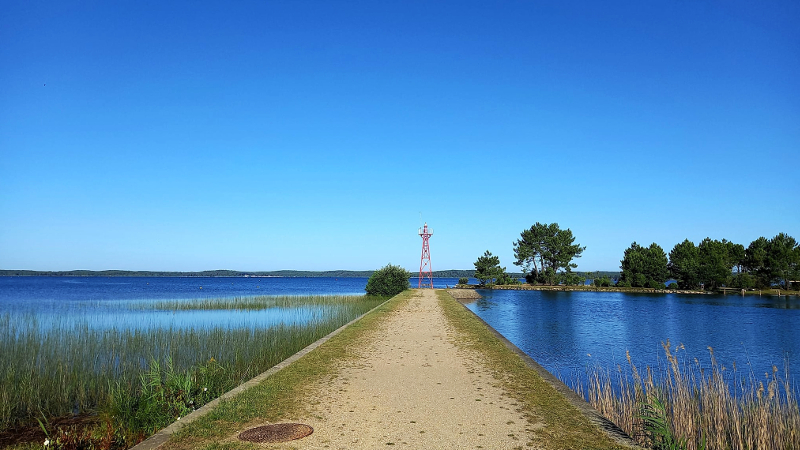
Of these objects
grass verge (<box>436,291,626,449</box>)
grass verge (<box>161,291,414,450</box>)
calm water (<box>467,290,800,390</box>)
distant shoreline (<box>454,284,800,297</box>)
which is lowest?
calm water (<box>467,290,800,390</box>)

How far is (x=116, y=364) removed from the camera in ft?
39.5

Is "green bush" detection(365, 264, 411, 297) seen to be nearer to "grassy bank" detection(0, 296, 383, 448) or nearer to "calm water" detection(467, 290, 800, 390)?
"calm water" detection(467, 290, 800, 390)

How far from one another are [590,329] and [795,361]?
8.52 metres

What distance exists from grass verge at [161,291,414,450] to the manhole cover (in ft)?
0.59

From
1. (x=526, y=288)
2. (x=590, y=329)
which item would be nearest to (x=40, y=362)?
(x=590, y=329)

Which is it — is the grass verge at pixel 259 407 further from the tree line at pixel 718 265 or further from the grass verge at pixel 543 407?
the tree line at pixel 718 265

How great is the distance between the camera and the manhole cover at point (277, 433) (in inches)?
217

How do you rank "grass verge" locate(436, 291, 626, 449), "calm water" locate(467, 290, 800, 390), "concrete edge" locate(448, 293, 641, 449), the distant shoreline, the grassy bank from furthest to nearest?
the distant shoreline → "calm water" locate(467, 290, 800, 390) → the grassy bank → "concrete edge" locate(448, 293, 641, 449) → "grass verge" locate(436, 291, 626, 449)

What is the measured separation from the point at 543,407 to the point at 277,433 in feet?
11.9

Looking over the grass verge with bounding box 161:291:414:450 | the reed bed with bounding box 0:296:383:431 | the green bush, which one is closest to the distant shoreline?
the green bush

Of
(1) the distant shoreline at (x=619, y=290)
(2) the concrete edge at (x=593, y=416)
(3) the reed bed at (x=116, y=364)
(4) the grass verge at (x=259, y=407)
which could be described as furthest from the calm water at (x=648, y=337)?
(1) the distant shoreline at (x=619, y=290)

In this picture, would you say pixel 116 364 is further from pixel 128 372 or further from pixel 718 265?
pixel 718 265

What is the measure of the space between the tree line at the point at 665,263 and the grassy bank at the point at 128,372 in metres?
61.4

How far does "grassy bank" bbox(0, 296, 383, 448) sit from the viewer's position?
284 inches
